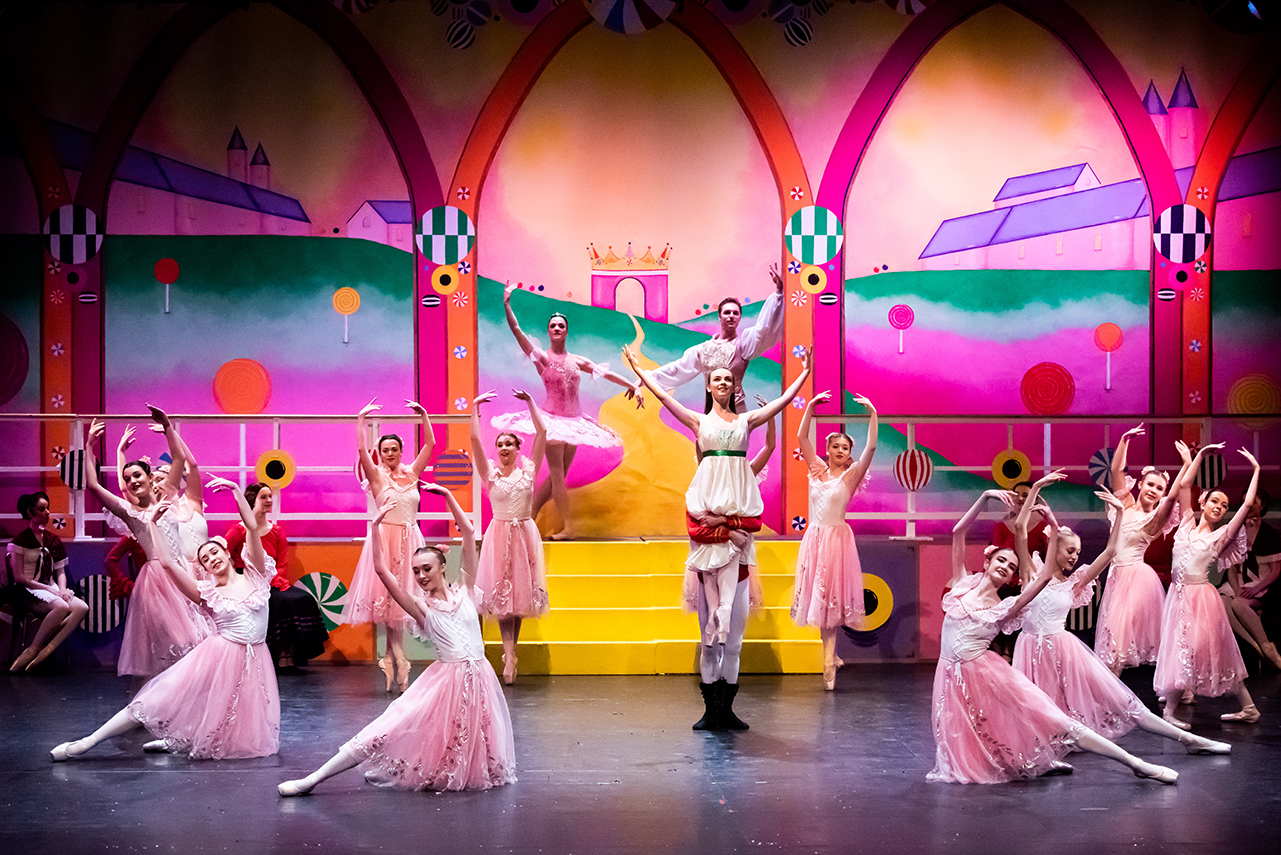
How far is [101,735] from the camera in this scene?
425 cm

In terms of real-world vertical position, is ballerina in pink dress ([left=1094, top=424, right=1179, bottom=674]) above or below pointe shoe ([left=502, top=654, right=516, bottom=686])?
above

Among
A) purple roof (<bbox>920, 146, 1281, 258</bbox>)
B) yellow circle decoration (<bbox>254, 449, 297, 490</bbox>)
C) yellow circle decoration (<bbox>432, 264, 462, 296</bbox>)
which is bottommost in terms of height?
yellow circle decoration (<bbox>254, 449, 297, 490</bbox>)

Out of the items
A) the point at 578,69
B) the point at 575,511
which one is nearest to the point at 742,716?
the point at 575,511

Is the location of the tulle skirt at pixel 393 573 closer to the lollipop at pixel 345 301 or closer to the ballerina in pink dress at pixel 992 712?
A: the lollipop at pixel 345 301

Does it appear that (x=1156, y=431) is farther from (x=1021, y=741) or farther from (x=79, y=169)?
(x=79, y=169)

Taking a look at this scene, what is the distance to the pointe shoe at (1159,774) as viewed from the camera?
390 centimetres

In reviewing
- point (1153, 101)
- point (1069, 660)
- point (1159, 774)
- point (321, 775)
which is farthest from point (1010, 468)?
point (321, 775)

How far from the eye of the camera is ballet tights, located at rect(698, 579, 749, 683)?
4750 mm

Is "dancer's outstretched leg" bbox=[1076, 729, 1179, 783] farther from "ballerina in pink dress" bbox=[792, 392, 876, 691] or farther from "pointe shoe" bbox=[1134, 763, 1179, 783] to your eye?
"ballerina in pink dress" bbox=[792, 392, 876, 691]

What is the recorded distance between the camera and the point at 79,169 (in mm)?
7469

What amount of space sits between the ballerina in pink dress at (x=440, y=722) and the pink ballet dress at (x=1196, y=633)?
2.85 m

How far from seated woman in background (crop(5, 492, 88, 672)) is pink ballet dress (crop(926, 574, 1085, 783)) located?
4.84 metres

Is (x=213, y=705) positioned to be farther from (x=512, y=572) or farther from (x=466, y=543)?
(x=512, y=572)

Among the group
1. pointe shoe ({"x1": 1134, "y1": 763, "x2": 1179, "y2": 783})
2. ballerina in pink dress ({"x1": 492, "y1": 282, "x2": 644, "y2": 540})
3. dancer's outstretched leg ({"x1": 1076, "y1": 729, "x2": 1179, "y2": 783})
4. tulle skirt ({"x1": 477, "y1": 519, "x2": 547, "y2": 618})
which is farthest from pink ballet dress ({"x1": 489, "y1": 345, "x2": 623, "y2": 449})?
pointe shoe ({"x1": 1134, "y1": 763, "x2": 1179, "y2": 783})
